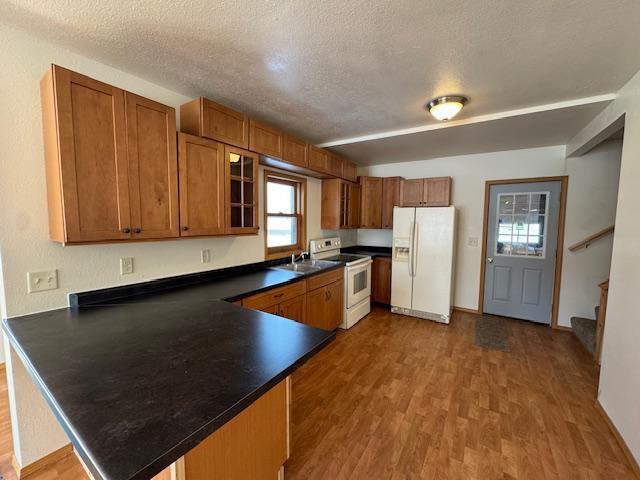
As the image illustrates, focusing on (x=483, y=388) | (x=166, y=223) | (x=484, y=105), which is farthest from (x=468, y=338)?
(x=166, y=223)

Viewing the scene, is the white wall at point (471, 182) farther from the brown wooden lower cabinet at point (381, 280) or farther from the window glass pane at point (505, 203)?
the brown wooden lower cabinet at point (381, 280)

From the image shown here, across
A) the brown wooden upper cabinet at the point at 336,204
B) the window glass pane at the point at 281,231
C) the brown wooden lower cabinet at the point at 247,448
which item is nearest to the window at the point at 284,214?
the window glass pane at the point at 281,231

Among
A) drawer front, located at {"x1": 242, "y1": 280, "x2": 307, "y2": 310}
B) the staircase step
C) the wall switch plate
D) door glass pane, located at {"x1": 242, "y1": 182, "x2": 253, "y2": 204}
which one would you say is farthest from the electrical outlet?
the staircase step

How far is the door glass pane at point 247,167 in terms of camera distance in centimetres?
237

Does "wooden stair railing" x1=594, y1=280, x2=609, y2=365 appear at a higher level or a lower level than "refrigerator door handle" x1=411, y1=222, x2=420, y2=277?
lower

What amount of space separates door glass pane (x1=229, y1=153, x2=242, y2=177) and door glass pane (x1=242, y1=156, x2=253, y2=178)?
47mm

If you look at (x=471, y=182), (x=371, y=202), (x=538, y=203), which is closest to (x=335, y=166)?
(x=371, y=202)

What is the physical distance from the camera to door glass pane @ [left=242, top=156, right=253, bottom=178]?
2373mm

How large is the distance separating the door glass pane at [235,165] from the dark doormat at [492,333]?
3.17 meters

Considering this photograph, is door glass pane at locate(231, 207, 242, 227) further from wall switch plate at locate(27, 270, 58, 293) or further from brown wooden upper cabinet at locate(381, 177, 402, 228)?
brown wooden upper cabinet at locate(381, 177, 402, 228)

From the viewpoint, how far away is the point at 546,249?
11.8ft

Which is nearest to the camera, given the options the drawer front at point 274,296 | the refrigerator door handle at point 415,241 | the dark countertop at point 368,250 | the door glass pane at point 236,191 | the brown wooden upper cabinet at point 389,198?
the drawer front at point 274,296

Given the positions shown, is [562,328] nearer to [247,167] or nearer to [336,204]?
[336,204]

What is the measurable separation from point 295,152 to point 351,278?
1714 mm
